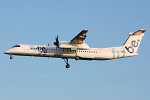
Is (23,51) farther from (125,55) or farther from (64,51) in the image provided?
(125,55)

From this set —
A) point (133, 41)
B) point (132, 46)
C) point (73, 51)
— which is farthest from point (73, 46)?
point (133, 41)

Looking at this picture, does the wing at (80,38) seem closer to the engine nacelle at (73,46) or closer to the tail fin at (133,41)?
the engine nacelle at (73,46)

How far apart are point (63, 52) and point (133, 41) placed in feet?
33.6

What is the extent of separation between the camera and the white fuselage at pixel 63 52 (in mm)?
39031

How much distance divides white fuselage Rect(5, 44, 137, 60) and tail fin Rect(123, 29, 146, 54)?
6.07 ft


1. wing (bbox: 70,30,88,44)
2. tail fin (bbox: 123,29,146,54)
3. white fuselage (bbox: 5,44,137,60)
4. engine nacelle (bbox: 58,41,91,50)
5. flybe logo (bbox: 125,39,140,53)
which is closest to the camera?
wing (bbox: 70,30,88,44)

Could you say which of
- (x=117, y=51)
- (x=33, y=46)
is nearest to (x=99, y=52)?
(x=117, y=51)

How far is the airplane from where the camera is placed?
38625 millimetres

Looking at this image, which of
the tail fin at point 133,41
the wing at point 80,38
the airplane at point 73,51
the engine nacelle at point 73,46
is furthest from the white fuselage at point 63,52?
the tail fin at point 133,41

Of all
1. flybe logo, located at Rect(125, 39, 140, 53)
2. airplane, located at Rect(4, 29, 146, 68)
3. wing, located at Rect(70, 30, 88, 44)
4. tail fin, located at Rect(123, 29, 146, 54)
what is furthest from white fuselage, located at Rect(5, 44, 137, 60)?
tail fin, located at Rect(123, 29, 146, 54)

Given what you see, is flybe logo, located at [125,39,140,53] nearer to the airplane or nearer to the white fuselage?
the airplane

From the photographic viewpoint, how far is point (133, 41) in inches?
1682

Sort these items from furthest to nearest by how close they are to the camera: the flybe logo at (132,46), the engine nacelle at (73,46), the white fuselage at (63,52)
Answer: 1. the flybe logo at (132,46)
2. the white fuselage at (63,52)
3. the engine nacelle at (73,46)

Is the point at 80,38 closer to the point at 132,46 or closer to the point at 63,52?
the point at 63,52
